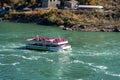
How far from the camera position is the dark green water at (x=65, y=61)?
38219mm

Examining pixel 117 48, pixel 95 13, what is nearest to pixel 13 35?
pixel 117 48

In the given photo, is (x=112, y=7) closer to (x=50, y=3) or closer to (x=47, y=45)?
(x=50, y=3)

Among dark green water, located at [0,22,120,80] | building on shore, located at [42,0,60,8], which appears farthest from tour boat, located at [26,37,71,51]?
building on shore, located at [42,0,60,8]

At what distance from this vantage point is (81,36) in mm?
65125

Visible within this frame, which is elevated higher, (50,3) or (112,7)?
(50,3)

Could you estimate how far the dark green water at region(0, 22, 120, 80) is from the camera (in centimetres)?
3822

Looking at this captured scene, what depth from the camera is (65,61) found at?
147 ft

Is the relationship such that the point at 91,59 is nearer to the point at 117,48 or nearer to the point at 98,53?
the point at 98,53

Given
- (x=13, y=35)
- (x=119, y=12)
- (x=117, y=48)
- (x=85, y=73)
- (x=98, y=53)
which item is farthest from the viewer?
(x=119, y=12)

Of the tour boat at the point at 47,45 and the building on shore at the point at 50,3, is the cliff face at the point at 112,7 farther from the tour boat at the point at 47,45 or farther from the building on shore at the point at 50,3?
the tour boat at the point at 47,45

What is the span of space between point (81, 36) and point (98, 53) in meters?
15.4

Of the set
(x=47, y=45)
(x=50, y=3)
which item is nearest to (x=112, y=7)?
(x=50, y=3)

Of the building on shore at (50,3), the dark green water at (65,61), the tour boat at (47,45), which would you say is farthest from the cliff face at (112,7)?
the tour boat at (47,45)

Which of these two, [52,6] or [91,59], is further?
[52,6]
